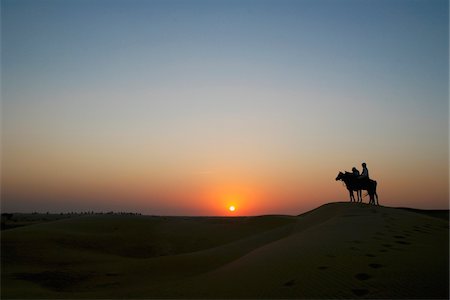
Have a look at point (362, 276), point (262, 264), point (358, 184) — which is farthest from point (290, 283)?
point (358, 184)

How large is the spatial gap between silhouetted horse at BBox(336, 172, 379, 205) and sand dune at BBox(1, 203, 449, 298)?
146cm

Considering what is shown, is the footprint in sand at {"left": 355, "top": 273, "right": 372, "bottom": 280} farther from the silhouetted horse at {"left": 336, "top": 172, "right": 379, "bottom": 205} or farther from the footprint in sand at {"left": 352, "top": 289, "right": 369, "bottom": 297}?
the silhouetted horse at {"left": 336, "top": 172, "right": 379, "bottom": 205}

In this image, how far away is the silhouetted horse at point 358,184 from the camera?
2142 cm

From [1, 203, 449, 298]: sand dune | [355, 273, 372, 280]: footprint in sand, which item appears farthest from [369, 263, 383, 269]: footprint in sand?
[355, 273, 372, 280]: footprint in sand

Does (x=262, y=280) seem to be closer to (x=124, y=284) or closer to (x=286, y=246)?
(x=286, y=246)

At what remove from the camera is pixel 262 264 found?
11.0m

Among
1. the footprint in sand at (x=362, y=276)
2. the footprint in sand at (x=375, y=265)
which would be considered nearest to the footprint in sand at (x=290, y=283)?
the footprint in sand at (x=362, y=276)

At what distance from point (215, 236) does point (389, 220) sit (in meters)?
14.4

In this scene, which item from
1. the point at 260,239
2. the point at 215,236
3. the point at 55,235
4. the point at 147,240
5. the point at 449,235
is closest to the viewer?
the point at 449,235

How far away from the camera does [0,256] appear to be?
17.4 metres

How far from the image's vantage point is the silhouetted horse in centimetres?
2142

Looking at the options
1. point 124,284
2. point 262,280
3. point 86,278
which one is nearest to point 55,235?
point 86,278

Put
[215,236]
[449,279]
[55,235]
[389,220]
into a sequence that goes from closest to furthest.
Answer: [449,279]
[389,220]
[55,235]
[215,236]

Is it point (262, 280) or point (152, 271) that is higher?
point (262, 280)
